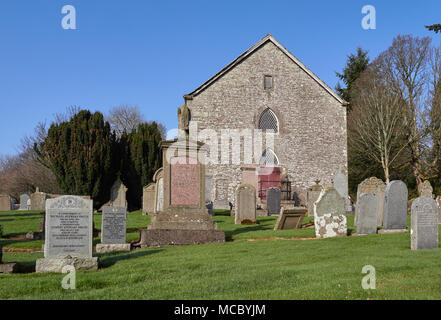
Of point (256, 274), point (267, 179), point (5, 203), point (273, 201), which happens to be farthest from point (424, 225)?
point (5, 203)

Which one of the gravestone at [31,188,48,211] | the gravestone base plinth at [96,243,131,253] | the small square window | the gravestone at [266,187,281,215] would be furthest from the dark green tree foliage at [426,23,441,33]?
the gravestone at [31,188,48,211]

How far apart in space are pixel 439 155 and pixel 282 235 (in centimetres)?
2172

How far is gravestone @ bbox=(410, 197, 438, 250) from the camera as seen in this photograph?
9.18m

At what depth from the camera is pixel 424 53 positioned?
1246 inches

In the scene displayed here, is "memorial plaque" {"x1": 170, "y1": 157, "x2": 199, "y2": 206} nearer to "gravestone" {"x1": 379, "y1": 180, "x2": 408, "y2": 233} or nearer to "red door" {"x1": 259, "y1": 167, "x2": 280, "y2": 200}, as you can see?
"gravestone" {"x1": 379, "y1": 180, "x2": 408, "y2": 233}

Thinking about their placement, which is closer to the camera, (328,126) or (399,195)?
(399,195)

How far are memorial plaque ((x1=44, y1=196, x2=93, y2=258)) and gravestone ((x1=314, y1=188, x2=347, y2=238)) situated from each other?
657 centimetres

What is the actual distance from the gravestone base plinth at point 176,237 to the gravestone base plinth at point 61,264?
10.8 feet

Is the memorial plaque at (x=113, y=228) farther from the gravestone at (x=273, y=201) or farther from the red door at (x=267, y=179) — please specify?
the red door at (x=267, y=179)

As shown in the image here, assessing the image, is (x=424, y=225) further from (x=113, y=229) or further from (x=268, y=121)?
(x=268, y=121)

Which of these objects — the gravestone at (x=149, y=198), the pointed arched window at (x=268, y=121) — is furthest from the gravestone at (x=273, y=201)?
the pointed arched window at (x=268, y=121)

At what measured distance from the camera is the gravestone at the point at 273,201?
20703mm

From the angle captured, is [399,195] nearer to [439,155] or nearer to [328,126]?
[328,126]
